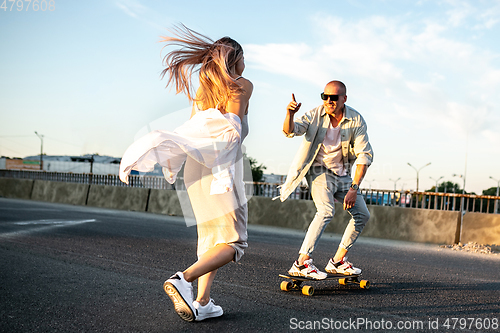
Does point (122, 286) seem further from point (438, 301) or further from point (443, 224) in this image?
point (443, 224)

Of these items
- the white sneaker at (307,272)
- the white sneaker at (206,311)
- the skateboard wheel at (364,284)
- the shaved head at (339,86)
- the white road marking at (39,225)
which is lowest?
the white road marking at (39,225)

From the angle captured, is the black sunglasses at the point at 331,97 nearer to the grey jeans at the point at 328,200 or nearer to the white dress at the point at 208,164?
the grey jeans at the point at 328,200

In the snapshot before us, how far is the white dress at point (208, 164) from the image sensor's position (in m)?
3.27

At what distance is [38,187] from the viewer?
69.4 feet

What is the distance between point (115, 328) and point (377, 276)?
12.1 ft

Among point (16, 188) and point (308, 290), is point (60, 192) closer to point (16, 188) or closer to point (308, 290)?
point (16, 188)

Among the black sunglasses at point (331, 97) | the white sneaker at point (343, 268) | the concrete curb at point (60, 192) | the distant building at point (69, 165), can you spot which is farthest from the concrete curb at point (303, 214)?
the distant building at point (69, 165)

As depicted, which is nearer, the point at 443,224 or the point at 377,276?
the point at 377,276

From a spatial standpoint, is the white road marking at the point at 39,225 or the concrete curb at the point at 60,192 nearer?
the white road marking at the point at 39,225

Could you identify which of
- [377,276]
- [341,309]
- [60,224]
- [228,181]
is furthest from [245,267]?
[60,224]

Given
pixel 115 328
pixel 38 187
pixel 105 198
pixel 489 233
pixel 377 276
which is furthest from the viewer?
pixel 38 187

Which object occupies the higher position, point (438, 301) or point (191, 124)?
point (191, 124)

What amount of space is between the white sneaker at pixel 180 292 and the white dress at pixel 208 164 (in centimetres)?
31

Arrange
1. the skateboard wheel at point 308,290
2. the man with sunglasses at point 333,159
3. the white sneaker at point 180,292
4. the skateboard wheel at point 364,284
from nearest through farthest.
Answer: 1. the white sneaker at point 180,292
2. the skateboard wheel at point 308,290
3. the skateboard wheel at point 364,284
4. the man with sunglasses at point 333,159
